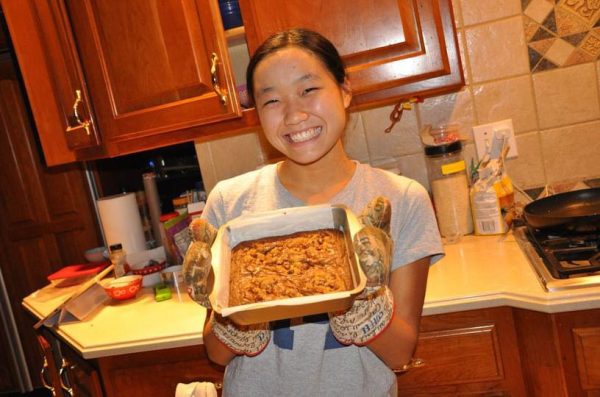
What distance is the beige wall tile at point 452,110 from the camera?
1.70 m

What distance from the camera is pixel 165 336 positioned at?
1327mm

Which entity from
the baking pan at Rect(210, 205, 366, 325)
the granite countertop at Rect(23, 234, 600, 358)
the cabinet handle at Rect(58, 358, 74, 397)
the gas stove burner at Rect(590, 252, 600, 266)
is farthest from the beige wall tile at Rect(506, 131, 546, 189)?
the cabinet handle at Rect(58, 358, 74, 397)

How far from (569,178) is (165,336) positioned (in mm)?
1264

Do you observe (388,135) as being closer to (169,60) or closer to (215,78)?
(215,78)

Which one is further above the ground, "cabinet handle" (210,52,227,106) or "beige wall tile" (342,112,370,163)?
"cabinet handle" (210,52,227,106)

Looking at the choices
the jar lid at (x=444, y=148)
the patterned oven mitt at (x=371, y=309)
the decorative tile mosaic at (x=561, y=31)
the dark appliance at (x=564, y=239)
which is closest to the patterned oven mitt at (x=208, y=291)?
the patterned oven mitt at (x=371, y=309)

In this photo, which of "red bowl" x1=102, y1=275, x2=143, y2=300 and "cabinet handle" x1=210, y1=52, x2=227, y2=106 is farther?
"red bowl" x1=102, y1=275, x2=143, y2=300

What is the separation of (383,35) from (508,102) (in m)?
0.54

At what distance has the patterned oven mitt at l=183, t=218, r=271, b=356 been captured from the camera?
780 millimetres

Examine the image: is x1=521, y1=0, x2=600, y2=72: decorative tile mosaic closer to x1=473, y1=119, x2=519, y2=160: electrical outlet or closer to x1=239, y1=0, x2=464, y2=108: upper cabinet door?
x1=473, y1=119, x2=519, y2=160: electrical outlet

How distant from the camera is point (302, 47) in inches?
39.5

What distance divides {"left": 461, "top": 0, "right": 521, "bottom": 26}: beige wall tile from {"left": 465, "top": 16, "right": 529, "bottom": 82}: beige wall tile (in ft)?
0.06

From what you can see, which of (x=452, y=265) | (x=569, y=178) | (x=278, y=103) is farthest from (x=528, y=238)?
(x=278, y=103)

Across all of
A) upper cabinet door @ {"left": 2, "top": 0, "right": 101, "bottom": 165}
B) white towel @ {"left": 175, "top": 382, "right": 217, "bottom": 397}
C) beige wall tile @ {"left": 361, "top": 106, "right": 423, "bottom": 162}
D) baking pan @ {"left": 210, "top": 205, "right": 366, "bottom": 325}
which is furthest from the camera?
beige wall tile @ {"left": 361, "top": 106, "right": 423, "bottom": 162}
